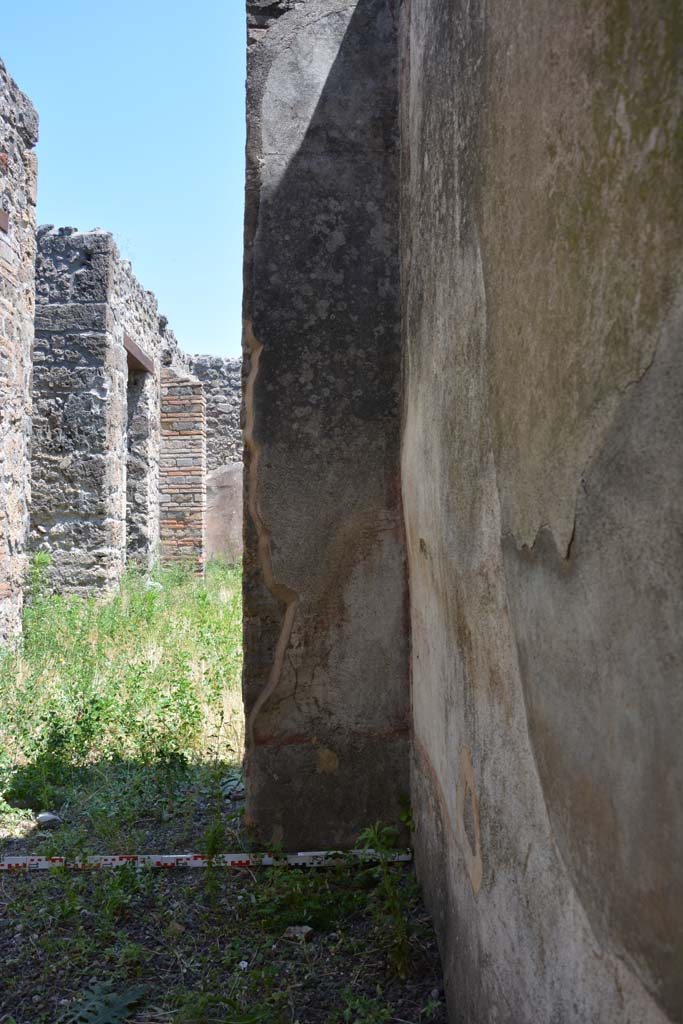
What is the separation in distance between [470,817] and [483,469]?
0.67 m

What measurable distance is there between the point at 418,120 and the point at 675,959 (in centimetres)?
217

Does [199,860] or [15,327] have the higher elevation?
[15,327]

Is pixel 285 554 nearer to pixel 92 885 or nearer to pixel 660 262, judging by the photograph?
pixel 92 885

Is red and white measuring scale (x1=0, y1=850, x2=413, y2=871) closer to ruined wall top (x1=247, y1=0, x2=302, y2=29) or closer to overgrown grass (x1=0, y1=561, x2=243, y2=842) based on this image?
overgrown grass (x1=0, y1=561, x2=243, y2=842)

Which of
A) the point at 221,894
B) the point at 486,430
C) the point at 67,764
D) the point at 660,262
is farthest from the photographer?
the point at 67,764

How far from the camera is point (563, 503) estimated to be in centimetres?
113

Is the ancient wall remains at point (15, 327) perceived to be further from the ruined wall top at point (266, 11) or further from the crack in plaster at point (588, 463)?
the crack in plaster at point (588, 463)

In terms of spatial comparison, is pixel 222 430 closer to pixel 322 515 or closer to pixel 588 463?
pixel 322 515

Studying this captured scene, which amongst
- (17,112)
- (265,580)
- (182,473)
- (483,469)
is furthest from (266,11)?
(182,473)

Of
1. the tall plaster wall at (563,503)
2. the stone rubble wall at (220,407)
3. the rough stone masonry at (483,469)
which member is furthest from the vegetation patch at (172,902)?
the stone rubble wall at (220,407)

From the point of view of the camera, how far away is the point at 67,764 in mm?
3865

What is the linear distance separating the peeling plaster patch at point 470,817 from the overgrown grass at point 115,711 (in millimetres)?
1724

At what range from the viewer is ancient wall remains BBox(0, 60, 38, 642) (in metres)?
5.71

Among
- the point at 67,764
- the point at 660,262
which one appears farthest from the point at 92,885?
the point at 660,262
